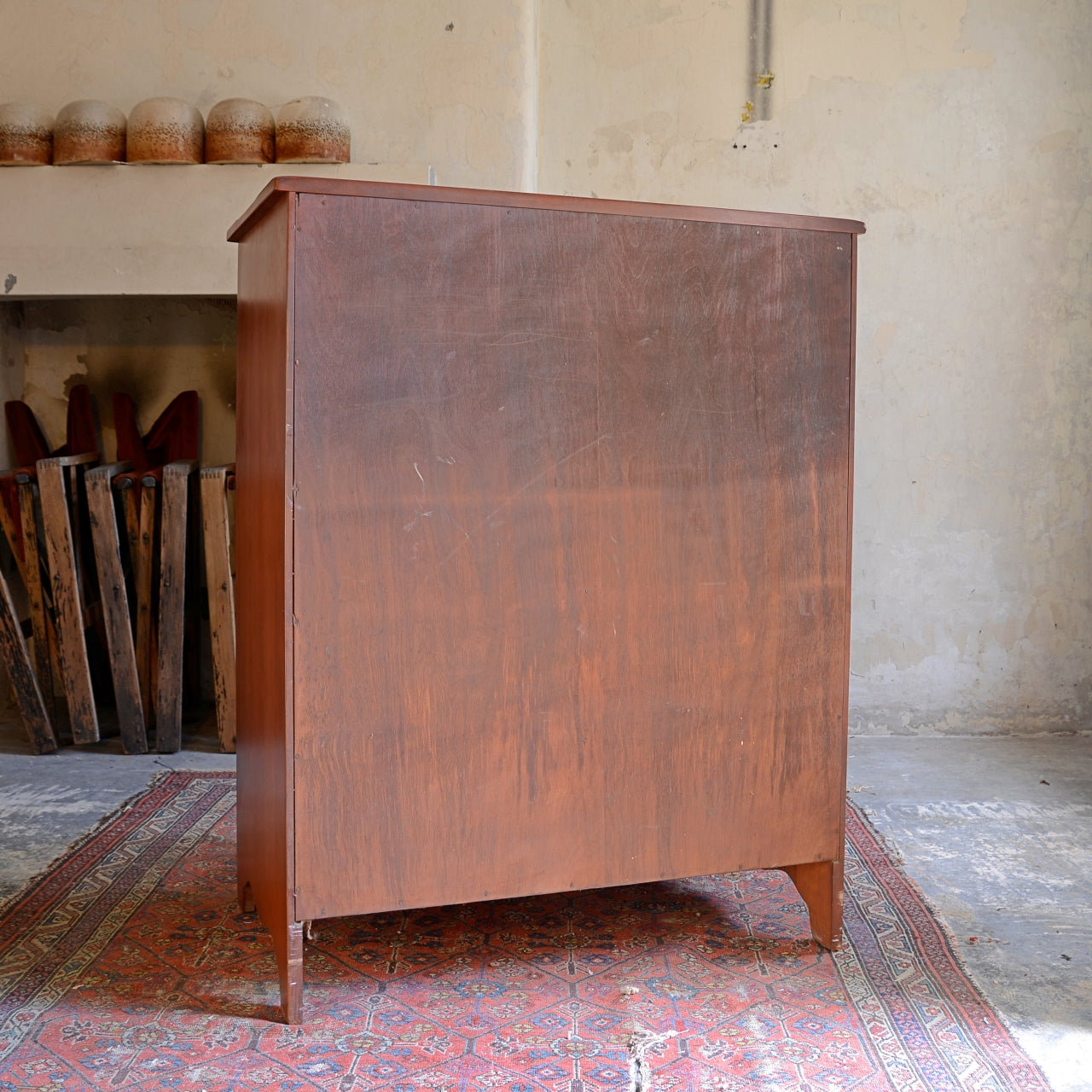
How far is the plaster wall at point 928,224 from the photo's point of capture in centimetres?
401

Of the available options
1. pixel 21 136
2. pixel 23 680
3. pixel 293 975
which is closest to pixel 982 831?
pixel 293 975

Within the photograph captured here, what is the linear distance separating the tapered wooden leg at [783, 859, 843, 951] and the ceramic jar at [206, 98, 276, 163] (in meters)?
2.76

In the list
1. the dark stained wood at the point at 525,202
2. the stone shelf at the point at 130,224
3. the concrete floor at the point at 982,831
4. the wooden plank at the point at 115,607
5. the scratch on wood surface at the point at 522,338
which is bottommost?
the concrete floor at the point at 982,831

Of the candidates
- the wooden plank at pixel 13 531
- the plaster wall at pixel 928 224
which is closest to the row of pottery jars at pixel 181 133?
the plaster wall at pixel 928 224

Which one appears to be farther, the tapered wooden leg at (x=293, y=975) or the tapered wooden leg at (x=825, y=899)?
the tapered wooden leg at (x=825, y=899)

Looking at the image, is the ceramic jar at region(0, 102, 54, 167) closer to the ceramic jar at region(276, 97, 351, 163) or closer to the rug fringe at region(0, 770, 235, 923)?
the ceramic jar at region(276, 97, 351, 163)

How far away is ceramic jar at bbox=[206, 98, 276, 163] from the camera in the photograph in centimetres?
356

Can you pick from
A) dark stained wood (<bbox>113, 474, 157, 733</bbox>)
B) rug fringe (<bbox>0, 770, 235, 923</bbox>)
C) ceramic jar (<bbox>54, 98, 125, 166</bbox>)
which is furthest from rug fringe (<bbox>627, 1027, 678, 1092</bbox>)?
ceramic jar (<bbox>54, 98, 125, 166</bbox>)

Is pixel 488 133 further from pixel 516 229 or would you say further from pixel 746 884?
pixel 746 884

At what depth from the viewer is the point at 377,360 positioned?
1.93 meters

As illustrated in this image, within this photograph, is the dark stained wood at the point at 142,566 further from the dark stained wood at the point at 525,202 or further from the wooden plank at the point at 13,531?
the dark stained wood at the point at 525,202

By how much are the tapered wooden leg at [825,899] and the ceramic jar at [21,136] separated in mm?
3230

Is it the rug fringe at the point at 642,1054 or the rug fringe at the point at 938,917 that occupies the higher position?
the rug fringe at the point at 642,1054

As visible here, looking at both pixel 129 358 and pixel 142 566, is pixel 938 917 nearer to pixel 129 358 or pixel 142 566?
pixel 142 566
